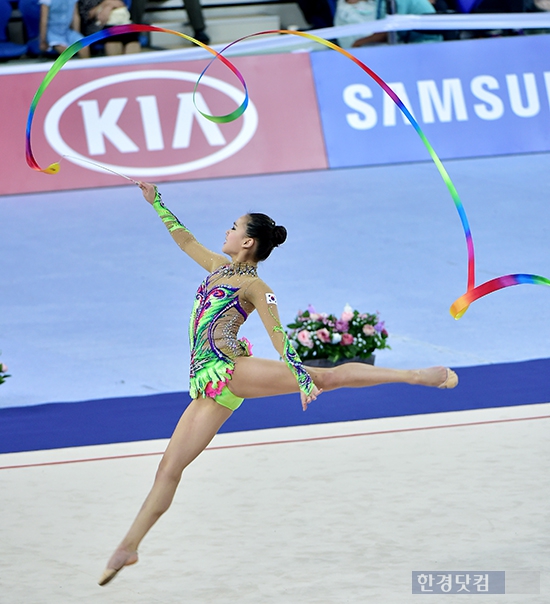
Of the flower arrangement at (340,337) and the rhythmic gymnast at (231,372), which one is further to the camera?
the flower arrangement at (340,337)

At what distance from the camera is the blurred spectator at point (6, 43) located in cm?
1282

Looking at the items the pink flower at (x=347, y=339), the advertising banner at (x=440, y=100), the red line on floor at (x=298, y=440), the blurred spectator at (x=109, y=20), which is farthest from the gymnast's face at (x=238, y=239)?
the blurred spectator at (x=109, y=20)

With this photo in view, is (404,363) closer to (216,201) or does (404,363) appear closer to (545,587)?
(545,587)

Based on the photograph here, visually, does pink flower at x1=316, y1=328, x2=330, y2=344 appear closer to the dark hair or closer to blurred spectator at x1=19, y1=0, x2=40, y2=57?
the dark hair

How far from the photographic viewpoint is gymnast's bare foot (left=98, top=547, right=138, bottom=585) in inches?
152

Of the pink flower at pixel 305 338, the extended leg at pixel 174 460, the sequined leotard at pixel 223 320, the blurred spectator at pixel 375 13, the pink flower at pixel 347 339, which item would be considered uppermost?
the blurred spectator at pixel 375 13

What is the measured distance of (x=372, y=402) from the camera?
6133 millimetres

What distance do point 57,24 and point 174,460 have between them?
9567 mm

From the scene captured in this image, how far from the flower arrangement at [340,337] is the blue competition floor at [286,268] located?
293mm

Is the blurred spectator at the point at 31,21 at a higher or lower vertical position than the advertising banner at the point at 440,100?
higher

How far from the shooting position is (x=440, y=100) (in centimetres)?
1197

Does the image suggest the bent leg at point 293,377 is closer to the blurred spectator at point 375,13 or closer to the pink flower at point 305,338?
the pink flower at point 305,338

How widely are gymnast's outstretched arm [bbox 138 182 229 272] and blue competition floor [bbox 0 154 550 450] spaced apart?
2.02m

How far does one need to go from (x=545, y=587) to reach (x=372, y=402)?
2452 millimetres
